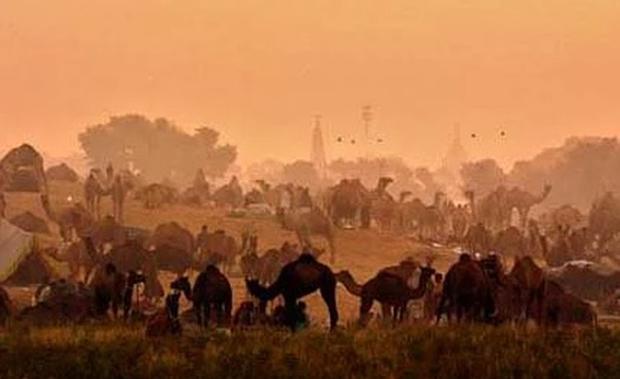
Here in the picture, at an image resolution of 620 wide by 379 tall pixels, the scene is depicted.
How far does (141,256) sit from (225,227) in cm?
2490

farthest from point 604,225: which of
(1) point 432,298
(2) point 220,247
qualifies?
(1) point 432,298

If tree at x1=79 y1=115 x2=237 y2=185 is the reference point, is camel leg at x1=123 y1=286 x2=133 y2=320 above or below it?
below

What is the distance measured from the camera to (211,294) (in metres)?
19.9

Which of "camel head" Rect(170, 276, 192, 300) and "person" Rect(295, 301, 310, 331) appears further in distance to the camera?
"camel head" Rect(170, 276, 192, 300)

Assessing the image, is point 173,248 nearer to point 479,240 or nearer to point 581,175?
point 479,240

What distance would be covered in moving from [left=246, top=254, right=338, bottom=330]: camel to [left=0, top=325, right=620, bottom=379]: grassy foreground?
7.91 feet

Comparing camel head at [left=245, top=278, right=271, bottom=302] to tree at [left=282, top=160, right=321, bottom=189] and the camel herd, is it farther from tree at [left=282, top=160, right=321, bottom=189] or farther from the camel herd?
tree at [left=282, top=160, right=321, bottom=189]

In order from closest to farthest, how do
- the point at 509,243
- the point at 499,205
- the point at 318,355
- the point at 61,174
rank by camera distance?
1. the point at 318,355
2. the point at 509,243
3. the point at 499,205
4. the point at 61,174

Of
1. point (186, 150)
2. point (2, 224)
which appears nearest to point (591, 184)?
point (186, 150)

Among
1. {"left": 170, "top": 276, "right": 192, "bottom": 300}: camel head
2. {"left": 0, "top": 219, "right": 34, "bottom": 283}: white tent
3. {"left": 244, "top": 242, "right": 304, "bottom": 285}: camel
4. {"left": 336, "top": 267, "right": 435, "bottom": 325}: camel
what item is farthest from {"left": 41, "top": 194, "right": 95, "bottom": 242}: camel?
{"left": 336, "top": 267, "right": 435, "bottom": 325}: camel

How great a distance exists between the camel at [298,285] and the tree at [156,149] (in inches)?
5349

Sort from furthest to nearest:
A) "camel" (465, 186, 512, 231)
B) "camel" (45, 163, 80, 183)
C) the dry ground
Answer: "camel" (45, 163, 80, 183) < "camel" (465, 186, 512, 231) < the dry ground

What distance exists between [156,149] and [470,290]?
14334cm

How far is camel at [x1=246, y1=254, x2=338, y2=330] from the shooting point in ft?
59.0
